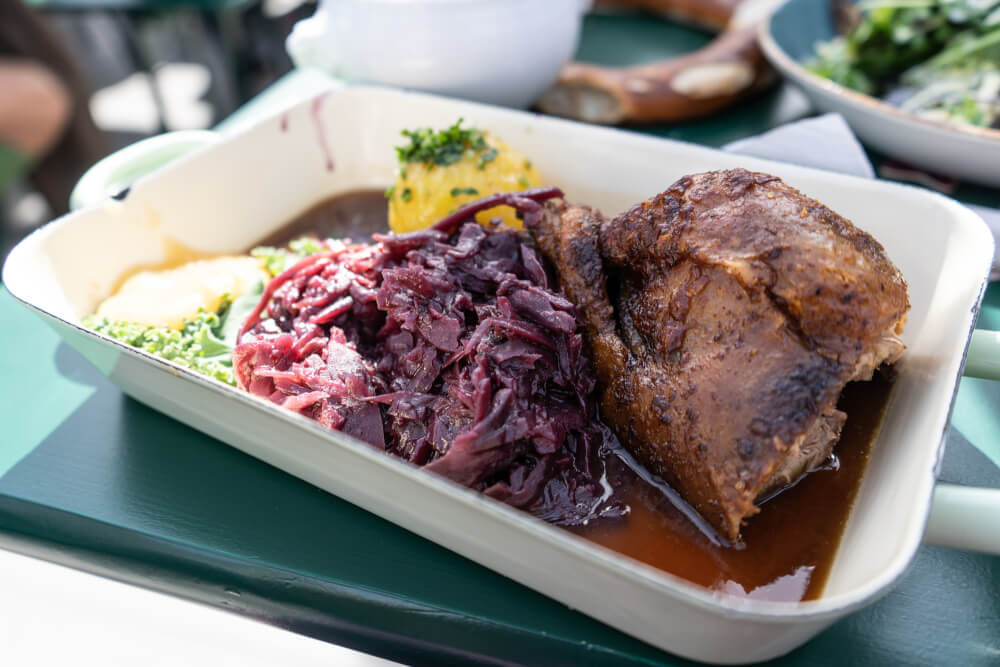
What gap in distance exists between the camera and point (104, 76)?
9.04 m

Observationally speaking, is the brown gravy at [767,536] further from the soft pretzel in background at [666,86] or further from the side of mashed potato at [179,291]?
the soft pretzel in background at [666,86]

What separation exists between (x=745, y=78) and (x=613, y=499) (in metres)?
3.08

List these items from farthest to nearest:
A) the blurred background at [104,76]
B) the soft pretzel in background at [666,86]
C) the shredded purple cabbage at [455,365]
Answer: the blurred background at [104,76] < the soft pretzel in background at [666,86] < the shredded purple cabbage at [455,365]

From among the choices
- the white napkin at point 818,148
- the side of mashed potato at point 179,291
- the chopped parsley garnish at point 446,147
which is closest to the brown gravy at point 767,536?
the white napkin at point 818,148

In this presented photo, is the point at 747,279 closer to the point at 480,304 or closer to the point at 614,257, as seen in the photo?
the point at 614,257

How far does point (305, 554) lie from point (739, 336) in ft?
4.52

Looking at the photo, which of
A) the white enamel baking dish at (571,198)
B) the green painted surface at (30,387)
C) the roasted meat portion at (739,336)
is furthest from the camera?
the green painted surface at (30,387)

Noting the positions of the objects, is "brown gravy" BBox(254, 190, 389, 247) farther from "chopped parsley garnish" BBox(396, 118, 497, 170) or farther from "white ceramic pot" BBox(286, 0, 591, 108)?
"white ceramic pot" BBox(286, 0, 591, 108)

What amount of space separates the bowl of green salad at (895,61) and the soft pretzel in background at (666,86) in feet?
0.61

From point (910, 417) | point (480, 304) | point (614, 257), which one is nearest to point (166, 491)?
point (480, 304)

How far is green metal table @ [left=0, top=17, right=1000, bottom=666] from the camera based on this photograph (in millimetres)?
1790

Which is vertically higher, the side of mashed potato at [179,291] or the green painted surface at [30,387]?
the side of mashed potato at [179,291]

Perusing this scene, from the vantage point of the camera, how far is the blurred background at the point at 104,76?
18.9 feet

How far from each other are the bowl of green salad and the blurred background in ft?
15.8
